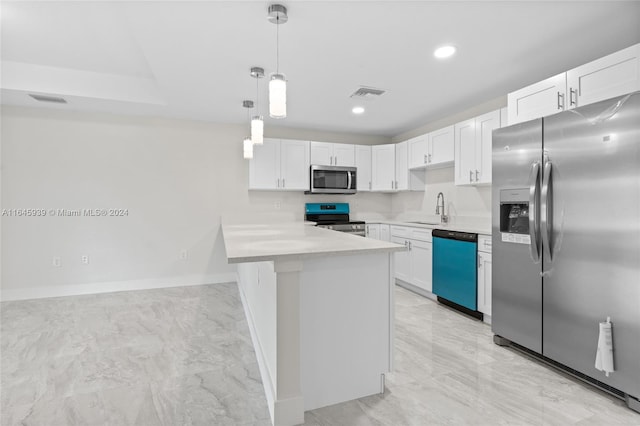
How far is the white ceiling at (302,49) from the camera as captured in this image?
208 centimetres

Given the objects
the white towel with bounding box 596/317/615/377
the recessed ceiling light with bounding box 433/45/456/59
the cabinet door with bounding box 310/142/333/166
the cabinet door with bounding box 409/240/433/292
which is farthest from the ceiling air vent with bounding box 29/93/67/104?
the white towel with bounding box 596/317/615/377

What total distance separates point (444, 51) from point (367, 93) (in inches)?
42.8

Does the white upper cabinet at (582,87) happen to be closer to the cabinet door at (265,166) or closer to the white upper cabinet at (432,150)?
the white upper cabinet at (432,150)

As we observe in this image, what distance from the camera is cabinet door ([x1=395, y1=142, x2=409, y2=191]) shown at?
4.91 m

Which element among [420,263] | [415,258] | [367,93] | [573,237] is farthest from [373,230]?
[573,237]

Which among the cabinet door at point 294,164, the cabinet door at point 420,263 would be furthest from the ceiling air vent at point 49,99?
the cabinet door at point 420,263

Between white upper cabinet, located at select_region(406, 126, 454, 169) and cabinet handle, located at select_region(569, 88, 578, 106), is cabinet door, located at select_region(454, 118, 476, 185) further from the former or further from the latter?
cabinet handle, located at select_region(569, 88, 578, 106)

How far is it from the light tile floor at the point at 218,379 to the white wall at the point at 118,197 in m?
1.04

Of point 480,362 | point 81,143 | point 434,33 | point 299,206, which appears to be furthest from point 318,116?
point 480,362

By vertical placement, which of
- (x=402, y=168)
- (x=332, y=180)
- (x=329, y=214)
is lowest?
(x=329, y=214)

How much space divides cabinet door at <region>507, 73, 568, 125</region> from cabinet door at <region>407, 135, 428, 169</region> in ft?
5.78

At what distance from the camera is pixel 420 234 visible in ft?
13.3

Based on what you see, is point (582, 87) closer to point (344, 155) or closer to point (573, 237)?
point (573, 237)

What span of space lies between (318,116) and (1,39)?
3.28 metres
